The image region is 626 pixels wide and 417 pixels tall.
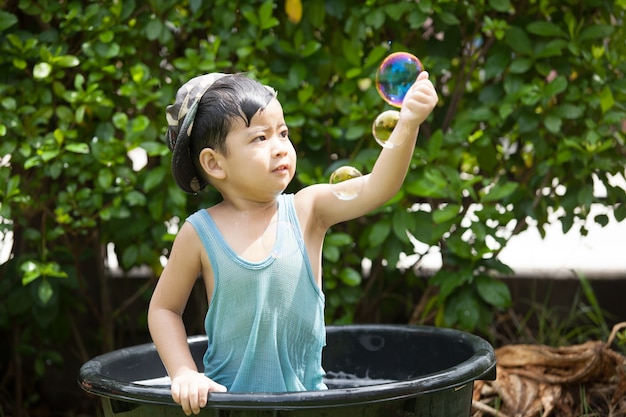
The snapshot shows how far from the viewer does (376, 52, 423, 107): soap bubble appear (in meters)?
2.14

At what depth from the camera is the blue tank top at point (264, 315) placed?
6.57 feet

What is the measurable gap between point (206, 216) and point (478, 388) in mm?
1230

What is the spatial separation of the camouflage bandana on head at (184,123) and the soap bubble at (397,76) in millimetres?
387

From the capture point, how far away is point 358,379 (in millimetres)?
2529

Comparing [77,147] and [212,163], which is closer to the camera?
[212,163]

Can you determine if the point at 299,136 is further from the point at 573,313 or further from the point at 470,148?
the point at 573,313

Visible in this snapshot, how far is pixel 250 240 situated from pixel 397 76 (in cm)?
52

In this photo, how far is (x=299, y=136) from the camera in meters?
3.19

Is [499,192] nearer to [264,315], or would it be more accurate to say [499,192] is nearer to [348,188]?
[348,188]

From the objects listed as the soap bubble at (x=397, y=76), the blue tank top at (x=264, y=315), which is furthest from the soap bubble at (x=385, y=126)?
the blue tank top at (x=264, y=315)

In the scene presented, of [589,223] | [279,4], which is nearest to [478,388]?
[279,4]

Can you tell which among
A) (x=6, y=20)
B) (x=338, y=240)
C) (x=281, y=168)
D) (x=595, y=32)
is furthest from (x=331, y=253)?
(x=6, y=20)

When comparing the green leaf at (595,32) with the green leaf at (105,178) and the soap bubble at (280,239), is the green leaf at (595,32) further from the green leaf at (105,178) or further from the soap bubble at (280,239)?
the green leaf at (105,178)

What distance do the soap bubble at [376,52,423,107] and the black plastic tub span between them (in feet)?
2.02
